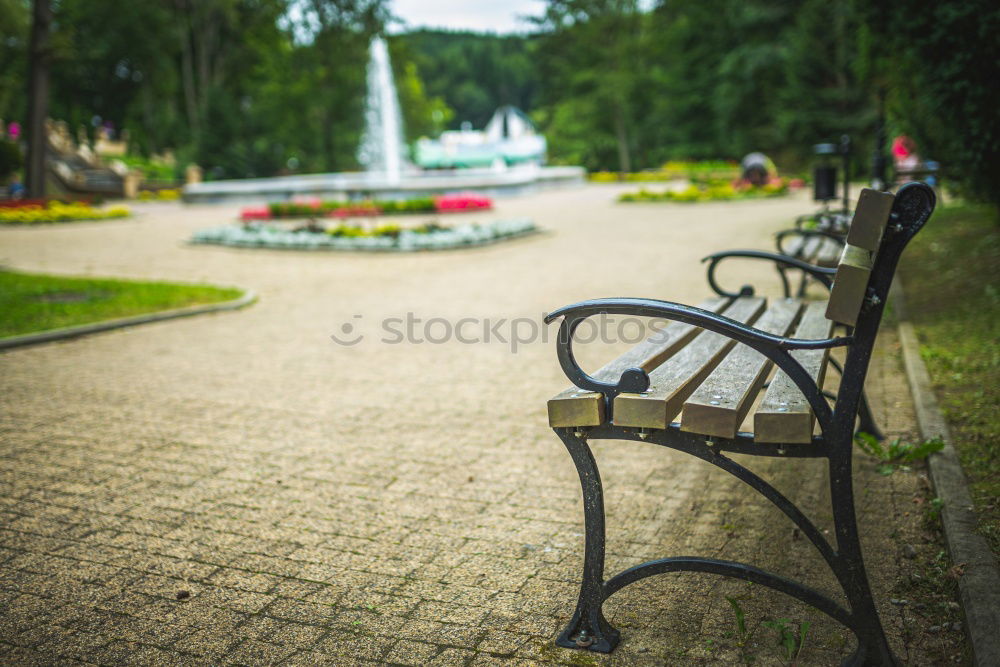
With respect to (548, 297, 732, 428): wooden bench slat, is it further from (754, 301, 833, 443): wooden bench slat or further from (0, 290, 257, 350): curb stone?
(0, 290, 257, 350): curb stone

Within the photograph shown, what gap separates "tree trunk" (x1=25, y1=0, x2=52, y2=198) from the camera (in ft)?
75.3

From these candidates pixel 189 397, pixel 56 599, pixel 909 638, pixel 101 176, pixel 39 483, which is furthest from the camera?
pixel 101 176

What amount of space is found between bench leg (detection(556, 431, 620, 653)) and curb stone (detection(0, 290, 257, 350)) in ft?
19.7

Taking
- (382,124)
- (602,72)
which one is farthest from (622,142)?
(382,124)

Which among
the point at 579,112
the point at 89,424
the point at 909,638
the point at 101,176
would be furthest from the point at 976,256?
the point at 579,112

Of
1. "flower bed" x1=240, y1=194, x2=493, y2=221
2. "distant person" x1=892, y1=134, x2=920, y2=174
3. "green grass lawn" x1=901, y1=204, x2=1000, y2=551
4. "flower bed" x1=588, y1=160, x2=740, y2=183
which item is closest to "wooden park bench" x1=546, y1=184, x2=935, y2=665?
"green grass lawn" x1=901, y1=204, x2=1000, y2=551

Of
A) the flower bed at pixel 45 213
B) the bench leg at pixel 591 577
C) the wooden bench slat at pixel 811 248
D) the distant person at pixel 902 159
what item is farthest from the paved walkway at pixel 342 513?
the flower bed at pixel 45 213

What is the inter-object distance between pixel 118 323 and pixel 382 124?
29.9 m

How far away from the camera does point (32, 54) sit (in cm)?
2312

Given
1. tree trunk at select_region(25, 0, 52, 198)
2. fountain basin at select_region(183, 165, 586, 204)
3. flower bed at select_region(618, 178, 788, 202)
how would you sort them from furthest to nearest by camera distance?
fountain basin at select_region(183, 165, 586, 204), tree trunk at select_region(25, 0, 52, 198), flower bed at select_region(618, 178, 788, 202)

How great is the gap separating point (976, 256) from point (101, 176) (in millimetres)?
37580

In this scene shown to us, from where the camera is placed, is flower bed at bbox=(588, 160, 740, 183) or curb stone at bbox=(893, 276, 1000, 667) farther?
flower bed at bbox=(588, 160, 740, 183)

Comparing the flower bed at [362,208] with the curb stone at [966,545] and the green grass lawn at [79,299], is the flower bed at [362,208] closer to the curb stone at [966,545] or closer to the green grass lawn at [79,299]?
the green grass lawn at [79,299]

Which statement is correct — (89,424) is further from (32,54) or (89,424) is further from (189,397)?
(32,54)
